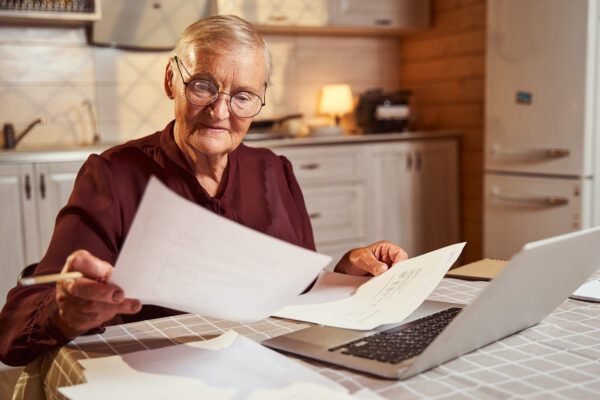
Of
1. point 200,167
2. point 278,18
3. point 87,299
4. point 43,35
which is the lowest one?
point 87,299

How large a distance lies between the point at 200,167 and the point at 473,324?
0.75 metres

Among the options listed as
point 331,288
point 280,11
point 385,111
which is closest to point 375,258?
point 331,288

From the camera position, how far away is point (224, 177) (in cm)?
146

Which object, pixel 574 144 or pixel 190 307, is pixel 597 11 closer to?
pixel 574 144

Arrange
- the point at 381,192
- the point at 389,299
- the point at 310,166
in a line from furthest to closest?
the point at 381,192
the point at 310,166
the point at 389,299

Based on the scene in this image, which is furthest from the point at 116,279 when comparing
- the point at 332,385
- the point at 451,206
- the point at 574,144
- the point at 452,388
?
the point at 451,206

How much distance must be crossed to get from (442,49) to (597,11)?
131 cm

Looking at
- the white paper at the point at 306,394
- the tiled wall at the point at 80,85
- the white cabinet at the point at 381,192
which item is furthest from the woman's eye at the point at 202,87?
the tiled wall at the point at 80,85

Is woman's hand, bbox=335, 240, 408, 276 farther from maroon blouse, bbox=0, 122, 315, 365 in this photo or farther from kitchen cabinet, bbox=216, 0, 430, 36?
kitchen cabinet, bbox=216, 0, 430, 36

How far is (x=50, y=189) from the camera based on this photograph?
3.01 m

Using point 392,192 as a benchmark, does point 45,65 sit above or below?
above

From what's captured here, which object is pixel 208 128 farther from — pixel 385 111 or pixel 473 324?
pixel 385 111

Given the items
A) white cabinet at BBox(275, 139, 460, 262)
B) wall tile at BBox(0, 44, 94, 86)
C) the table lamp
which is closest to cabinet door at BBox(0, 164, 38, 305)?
wall tile at BBox(0, 44, 94, 86)

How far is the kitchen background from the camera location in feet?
11.5
